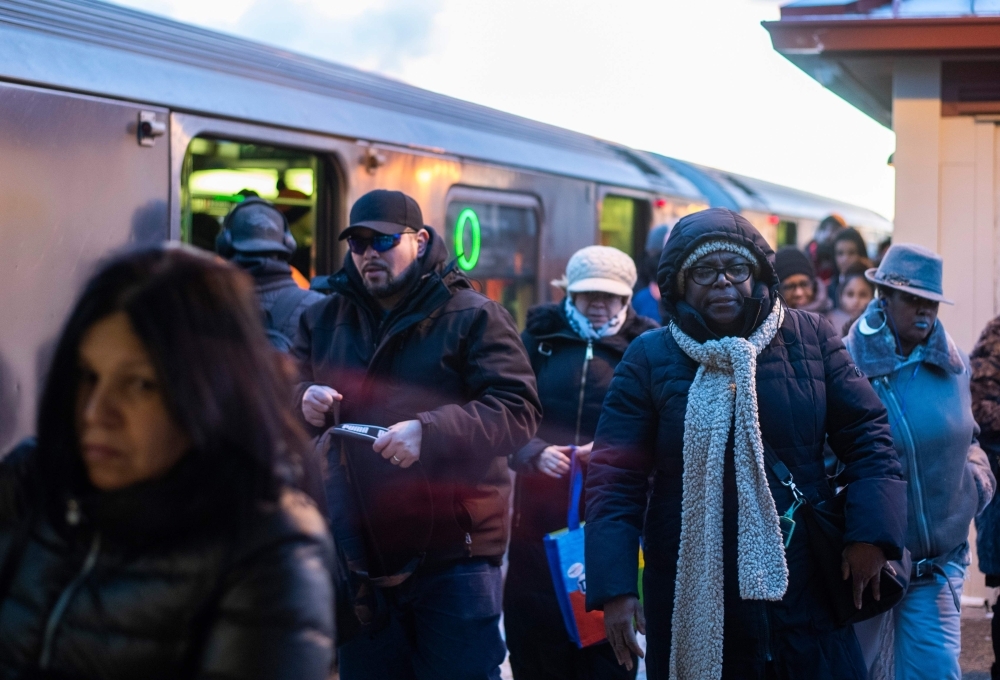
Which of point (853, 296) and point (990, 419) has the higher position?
point (853, 296)

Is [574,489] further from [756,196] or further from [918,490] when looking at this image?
[756,196]

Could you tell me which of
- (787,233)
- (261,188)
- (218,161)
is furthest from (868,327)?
(787,233)

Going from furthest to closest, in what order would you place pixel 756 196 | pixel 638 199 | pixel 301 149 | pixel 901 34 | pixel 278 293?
pixel 756 196
pixel 638 199
pixel 901 34
pixel 301 149
pixel 278 293

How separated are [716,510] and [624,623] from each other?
0.37 m

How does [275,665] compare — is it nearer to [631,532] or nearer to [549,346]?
[631,532]

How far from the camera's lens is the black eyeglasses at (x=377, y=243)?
3.53 metres

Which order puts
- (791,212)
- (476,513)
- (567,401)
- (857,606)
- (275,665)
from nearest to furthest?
(275,665) < (857,606) < (476,513) < (567,401) < (791,212)

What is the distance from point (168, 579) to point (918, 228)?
545cm

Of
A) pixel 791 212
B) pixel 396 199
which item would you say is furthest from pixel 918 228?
pixel 791 212

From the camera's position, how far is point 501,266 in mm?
7168

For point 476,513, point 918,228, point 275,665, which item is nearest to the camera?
point 275,665

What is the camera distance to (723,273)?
3.04 metres

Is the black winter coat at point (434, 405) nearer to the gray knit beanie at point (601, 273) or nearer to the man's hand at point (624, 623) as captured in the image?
the man's hand at point (624, 623)

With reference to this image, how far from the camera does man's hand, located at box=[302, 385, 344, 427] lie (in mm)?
3367
